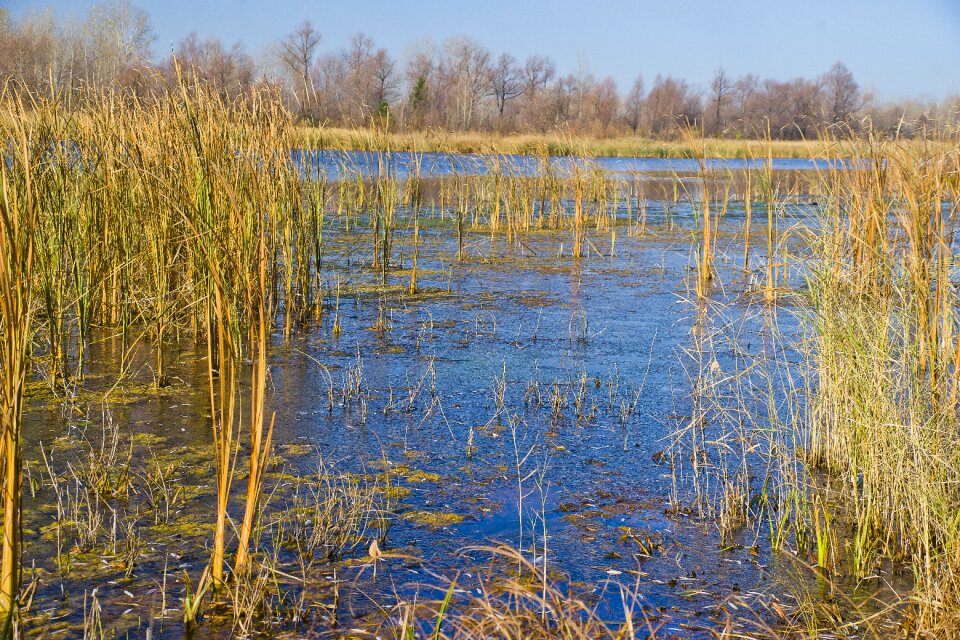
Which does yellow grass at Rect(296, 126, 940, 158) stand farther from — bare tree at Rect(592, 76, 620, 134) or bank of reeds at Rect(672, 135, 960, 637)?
bare tree at Rect(592, 76, 620, 134)

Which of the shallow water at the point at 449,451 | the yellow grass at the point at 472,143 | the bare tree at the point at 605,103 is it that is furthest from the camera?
the bare tree at the point at 605,103

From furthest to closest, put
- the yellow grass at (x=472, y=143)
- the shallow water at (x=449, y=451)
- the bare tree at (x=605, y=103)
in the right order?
the bare tree at (x=605, y=103)
the yellow grass at (x=472, y=143)
the shallow water at (x=449, y=451)

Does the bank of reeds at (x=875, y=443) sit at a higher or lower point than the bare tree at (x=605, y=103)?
lower

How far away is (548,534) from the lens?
300 cm

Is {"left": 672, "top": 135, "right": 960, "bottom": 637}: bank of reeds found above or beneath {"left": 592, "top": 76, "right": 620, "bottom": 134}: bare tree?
beneath

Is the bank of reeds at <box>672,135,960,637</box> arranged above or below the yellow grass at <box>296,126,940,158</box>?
below

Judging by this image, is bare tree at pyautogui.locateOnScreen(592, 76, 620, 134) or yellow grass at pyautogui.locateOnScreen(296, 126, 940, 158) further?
bare tree at pyautogui.locateOnScreen(592, 76, 620, 134)

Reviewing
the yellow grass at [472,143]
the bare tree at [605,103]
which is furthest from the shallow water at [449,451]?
the bare tree at [605,103]

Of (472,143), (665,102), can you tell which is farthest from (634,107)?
(472,143)

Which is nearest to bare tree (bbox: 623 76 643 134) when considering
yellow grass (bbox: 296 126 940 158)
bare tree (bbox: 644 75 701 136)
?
bare tree (bbox: 644 75 701 136)

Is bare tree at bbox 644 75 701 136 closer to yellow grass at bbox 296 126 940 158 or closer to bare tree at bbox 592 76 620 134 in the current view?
bare tree at bbox 592 76 620 134

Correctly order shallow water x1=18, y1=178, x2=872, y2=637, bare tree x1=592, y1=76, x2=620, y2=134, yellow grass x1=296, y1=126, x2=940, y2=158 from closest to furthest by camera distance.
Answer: shallow water x1=18, y1=178, x2=872, y2=637 → yellow grass x1=296, y1=126, x2=940, y2=158 → bare tree x1=592, y1=76, x2=620, y2=134

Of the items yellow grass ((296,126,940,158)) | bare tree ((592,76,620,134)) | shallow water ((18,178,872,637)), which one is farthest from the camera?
bare tree ((592,76,620,134))

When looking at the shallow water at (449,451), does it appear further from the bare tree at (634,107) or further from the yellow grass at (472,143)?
the bare tree at (634,107)
